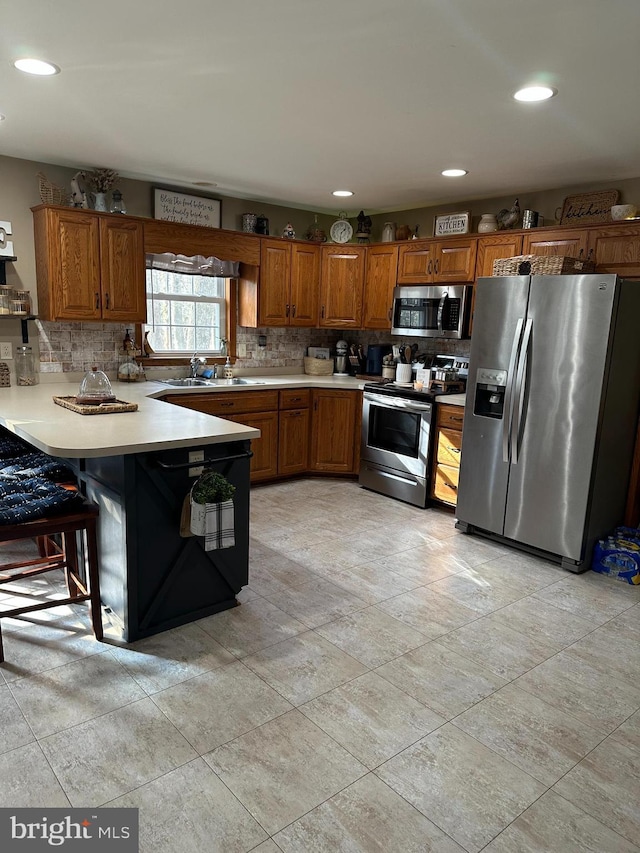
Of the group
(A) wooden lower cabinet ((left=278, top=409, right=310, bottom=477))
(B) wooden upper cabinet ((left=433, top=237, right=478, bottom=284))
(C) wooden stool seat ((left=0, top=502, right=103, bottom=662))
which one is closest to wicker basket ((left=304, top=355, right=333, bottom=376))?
(A) wooden lower cabinet ((left=278, top=409, right=310, bottom=477))

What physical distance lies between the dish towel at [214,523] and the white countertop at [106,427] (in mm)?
284

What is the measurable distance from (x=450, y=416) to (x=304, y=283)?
1947 millimetres

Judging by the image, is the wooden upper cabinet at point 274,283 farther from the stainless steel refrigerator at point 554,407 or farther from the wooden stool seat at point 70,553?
the wooden stool seat at point 70,553

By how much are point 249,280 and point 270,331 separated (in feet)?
1.88

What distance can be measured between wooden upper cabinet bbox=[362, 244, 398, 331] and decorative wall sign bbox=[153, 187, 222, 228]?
1.39 meters

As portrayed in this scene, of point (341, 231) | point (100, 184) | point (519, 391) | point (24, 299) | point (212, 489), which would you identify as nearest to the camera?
point (212, 489)

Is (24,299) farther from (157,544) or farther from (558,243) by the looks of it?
(558,243)

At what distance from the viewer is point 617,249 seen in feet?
12.3

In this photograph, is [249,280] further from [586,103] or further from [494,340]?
[586,103]

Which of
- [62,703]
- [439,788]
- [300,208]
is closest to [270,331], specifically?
[300,208]

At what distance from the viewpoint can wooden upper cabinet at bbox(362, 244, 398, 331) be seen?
16.8ft

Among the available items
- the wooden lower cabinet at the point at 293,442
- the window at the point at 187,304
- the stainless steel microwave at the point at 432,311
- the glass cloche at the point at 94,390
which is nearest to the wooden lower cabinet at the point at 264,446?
the wooden lower cabinet at the point at 293,442
